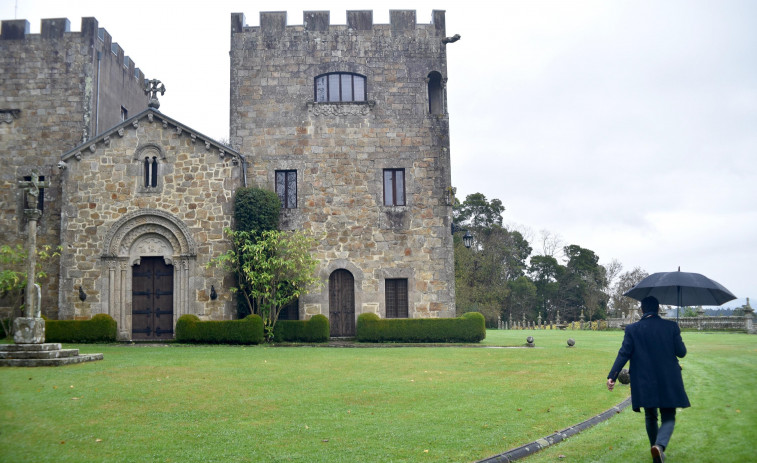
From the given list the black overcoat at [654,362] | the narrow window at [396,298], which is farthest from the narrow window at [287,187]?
the black overcoat at [654,362]

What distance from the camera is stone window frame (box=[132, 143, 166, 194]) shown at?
25016 mm

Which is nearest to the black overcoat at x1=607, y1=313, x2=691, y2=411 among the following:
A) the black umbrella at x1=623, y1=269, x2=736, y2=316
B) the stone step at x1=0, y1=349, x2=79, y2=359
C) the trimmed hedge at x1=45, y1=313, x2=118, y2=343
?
the black umbrella at x1=623, y1=269, x2=736, y2=316

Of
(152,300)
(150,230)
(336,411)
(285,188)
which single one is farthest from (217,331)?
(336,411)

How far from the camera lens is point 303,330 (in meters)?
24.1

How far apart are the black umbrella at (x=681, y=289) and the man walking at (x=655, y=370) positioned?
3.85 feet

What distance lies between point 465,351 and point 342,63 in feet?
42.5

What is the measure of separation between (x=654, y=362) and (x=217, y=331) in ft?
57.7

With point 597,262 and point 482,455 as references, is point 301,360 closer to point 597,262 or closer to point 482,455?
point 482,455

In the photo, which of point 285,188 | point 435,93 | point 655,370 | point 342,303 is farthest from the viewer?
point 435,93

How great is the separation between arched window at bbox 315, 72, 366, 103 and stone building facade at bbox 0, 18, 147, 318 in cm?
941

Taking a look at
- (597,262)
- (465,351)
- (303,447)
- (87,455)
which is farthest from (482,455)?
(597,262)

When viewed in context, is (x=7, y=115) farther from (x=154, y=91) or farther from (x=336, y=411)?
(x=336, y=411)

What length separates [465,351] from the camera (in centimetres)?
2094

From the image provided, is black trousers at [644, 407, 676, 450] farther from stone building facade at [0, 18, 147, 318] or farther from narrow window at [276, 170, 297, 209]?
stone building facade at [0, 18, 147, 318]
